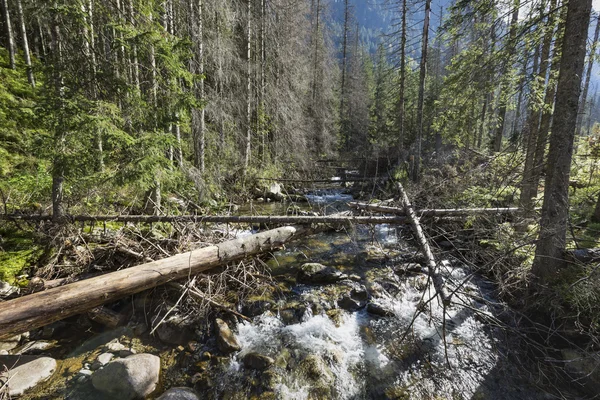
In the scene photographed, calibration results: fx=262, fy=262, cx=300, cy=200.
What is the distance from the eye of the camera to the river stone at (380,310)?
17.7 ft

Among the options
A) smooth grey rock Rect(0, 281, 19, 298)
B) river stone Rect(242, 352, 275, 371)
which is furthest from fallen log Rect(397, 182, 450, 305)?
smooth grey rock Rect(0, 281, 19, 298)

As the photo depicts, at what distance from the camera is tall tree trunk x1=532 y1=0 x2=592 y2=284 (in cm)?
388

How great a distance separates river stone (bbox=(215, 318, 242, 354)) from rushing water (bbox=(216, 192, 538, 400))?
16 centimetres

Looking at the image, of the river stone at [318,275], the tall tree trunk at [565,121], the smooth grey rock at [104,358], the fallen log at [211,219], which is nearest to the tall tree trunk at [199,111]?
the fallen log at [211,219]

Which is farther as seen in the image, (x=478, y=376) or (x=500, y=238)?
(x=500, y=238)

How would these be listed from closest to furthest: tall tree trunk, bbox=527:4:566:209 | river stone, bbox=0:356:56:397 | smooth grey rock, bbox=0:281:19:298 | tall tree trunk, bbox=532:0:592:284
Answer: river stone, bbox=0:356:56:397 < tall tree trunk, bbox=532:0:592:284 < smooth grey rock, bbox=0:281:19:298 < tall tree trunk, bbox=527:4:566:209

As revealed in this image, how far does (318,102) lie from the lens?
25266 millimetres

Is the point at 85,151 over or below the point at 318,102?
below

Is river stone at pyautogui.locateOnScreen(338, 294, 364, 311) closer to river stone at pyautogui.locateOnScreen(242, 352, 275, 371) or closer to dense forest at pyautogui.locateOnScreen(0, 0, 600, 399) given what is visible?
dense forest at pyautogui.locateOnScreen(0, 0, 600, 399)

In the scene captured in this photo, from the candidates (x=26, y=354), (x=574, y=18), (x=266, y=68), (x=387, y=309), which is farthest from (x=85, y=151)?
(x=266, y=68)

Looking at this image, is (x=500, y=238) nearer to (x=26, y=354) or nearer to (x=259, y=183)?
(x=26, y=354)

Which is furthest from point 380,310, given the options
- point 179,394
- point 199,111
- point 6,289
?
point 199,111

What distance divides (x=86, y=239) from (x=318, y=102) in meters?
23.1

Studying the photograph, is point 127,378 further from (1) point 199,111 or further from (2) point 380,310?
(1) point 199,111
